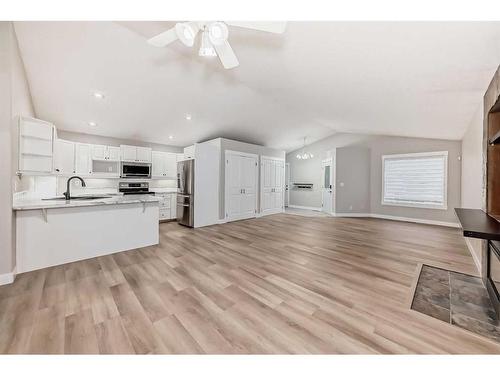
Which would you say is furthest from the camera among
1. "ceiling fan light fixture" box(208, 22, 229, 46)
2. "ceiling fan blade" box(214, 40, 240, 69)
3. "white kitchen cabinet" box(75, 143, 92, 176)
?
"white kitchen cabinet" box(75, 143, 92, 176)

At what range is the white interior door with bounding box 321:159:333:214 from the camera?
7503mm

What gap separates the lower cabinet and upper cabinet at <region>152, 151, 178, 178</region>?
2.04 feet

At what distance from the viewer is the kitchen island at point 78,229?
256cm

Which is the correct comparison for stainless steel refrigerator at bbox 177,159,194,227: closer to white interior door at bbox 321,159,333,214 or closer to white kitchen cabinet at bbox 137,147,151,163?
white kitchen cabinet at bbox 137,147,151,163

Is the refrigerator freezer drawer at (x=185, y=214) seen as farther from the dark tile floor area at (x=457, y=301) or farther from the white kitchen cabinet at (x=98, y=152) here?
the dark tile floor area at (x=457, y=301)

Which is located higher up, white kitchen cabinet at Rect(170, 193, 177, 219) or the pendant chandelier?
the pendant chandelier

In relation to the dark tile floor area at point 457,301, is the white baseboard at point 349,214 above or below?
above

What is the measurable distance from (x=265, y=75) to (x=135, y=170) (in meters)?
4.26

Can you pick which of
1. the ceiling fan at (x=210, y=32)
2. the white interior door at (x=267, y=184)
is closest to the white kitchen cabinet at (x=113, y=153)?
the ceiling fan at (x=210, y=32)

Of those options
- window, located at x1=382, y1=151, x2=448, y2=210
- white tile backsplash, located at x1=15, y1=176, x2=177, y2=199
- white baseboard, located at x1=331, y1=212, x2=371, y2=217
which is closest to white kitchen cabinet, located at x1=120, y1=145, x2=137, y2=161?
white tile backsplash, located at x1=15, y1=176, x2=177, y2=199

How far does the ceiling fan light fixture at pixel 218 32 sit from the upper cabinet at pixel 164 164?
4.81 meters
